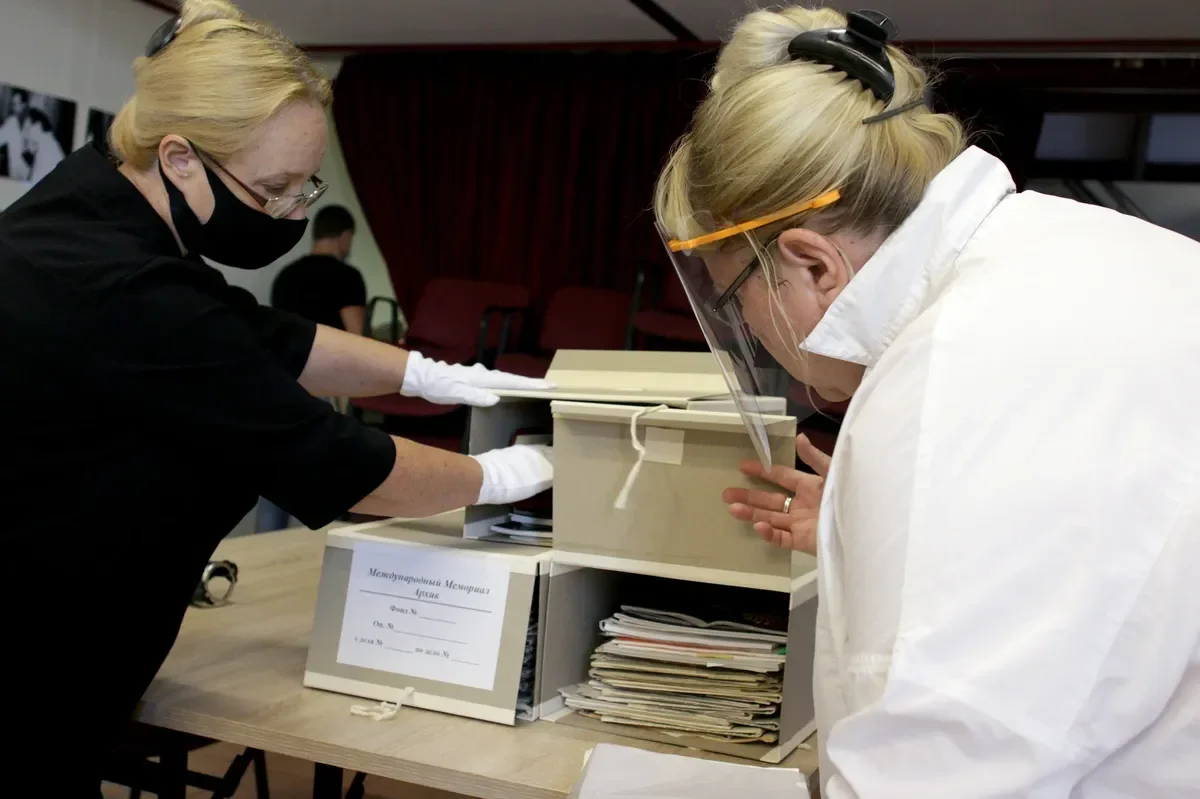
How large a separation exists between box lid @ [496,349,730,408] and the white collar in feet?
1.63

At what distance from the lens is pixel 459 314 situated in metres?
5.21

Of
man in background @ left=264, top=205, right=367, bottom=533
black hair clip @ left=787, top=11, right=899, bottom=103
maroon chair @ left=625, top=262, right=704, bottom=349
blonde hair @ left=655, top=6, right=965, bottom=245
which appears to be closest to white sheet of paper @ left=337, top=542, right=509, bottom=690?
blonde hair @ left=655, top=6, right=965, bottom=245

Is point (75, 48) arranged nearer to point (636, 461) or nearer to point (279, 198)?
point (279, 198)

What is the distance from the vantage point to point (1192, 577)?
2.28 feet

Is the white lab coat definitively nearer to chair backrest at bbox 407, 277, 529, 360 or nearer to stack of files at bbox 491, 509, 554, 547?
stack of files at bbox 491, 509, 554, 547

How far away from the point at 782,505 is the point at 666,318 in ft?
11.3

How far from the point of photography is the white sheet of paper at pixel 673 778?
1.08 meters

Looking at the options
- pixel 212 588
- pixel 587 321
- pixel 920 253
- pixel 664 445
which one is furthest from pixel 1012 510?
pixel 587 321

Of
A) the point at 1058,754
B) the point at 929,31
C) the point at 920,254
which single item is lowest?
the point at 1058,754

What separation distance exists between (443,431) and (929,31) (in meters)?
2.86

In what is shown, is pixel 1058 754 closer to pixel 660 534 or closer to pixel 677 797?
pixel 677 797

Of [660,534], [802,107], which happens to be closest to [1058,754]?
[802,107]

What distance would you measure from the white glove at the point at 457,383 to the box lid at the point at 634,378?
0.09 feet

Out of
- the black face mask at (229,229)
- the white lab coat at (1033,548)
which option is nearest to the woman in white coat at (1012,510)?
the white lab coat at (1033,548)
